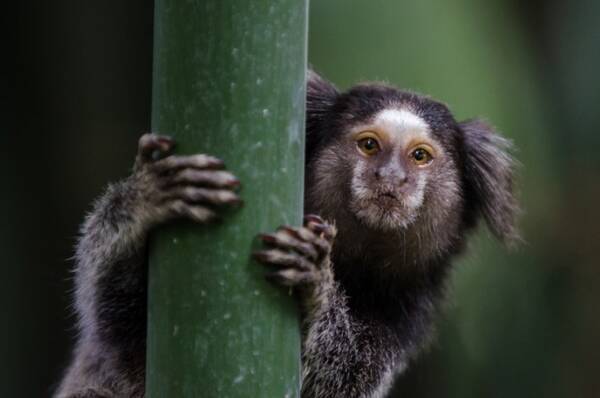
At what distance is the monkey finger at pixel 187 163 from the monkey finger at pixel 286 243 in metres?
0.19

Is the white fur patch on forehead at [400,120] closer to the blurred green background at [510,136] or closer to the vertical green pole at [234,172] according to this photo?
the blurred green background at [510,136]

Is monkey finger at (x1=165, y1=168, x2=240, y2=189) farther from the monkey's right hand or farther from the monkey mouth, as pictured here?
the monkey mouth

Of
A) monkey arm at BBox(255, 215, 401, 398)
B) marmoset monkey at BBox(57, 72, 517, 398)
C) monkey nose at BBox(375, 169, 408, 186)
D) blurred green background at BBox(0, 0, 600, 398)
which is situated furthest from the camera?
blurred green background at BBox(0, 0, 600, 398)

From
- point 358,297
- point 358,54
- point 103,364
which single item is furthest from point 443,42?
point 103,364

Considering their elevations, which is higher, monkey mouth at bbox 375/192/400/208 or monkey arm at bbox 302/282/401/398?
monkey mouth at bbox 375/192/400/208

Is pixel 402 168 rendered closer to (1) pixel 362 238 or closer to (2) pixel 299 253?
(1) pixel 362 238

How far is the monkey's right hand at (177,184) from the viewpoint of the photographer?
230 cm

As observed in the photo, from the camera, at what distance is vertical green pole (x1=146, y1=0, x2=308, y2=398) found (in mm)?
2227

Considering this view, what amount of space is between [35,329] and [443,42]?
2.99 meters

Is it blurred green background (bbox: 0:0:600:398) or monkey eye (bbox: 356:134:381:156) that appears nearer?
monkey eye (bbox: 356:134:381:156)

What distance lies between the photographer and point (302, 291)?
274 centimetres

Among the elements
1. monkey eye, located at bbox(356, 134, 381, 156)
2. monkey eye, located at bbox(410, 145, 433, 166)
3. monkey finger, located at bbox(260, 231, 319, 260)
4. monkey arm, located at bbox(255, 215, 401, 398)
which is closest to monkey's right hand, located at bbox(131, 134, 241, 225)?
monkey finger, located at bbox(260, 231, 319, 260)

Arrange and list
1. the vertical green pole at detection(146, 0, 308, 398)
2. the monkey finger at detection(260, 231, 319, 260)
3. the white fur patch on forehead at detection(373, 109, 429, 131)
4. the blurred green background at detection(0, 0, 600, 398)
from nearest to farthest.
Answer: the vertical green pole at detection(146, 0, 308, 398) → the monkey finger at detection(260, 231, 319, 260) → the white fur patch on forehead at detection(373, 109, 429, 131) → the blurred green background at detection(0, 0, 600, 398)

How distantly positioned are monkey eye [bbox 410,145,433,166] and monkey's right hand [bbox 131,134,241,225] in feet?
4.07
